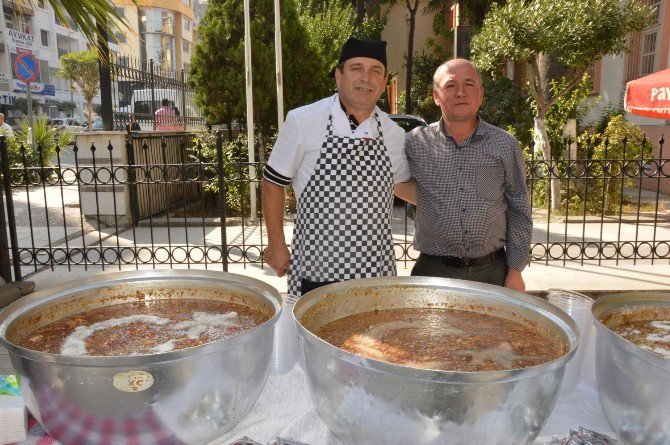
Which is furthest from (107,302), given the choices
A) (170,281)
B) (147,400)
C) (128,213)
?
(128,213)

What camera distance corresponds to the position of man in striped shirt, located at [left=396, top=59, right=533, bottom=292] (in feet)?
7.98

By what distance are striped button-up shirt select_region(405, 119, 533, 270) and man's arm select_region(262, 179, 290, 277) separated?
25.3 inches

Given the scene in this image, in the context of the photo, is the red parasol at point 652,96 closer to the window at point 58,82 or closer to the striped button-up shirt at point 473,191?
the striped button-up shirt at point 473,191

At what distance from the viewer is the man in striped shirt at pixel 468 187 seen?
2434 mm

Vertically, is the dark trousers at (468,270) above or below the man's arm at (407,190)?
below

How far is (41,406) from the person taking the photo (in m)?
1.15

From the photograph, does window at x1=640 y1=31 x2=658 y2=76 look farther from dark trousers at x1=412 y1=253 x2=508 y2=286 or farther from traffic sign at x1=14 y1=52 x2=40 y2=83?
traffic sign at x1=14 y1=52 x2=40 y2=83

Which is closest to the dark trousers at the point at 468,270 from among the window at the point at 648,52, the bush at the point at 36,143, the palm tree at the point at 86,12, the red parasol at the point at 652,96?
the palm tree at the point at 86,12

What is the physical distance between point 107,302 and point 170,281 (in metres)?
0.19

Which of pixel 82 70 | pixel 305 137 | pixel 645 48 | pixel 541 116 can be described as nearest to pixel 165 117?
pixel 541 116

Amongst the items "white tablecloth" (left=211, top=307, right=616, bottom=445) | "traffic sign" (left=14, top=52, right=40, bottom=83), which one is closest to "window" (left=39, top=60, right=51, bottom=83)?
"traffic sign" (left=14, top=52, right=40, bottom=83)

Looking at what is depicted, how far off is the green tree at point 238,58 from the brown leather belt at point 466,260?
7.89 m

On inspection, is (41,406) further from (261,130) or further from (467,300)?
(261,130)

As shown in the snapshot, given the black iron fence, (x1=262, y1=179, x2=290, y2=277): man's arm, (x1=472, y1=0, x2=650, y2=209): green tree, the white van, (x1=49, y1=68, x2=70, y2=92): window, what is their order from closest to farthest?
(x1=262, y1=179, x2=290, y2=277): man's arm, the black iron fence, (x1=472, y1=0, x2=650, y2=209): green tree, the white van, (x1=49, y1=68, x2=70, y2=92): window
